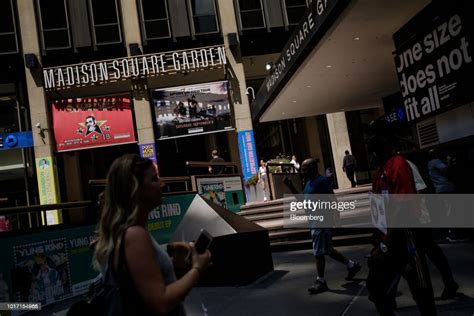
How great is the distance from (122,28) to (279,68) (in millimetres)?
13151

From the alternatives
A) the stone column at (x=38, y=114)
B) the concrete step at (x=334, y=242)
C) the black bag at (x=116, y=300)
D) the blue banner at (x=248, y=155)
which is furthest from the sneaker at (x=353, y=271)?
the stone column at (x=38, y=114)

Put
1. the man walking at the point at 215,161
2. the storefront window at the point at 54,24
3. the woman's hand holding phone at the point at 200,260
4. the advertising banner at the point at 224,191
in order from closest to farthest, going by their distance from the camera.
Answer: the woman's hand holding phone at the point at 200,260 → the advertising banner at the point at 224,191 → the man walking at the point at 215,161 → the storefront window at the point at 54,24

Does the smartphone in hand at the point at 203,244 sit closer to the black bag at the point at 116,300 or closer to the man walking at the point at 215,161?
the black bag at the point at 116,300

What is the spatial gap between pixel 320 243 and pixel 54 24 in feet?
69.4

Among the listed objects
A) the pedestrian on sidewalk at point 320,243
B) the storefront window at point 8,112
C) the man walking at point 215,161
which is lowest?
the pedestrian on sidewalk at point 320,243

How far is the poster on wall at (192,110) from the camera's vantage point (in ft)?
71.3

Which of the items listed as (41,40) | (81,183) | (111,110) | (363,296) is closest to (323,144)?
(111,110)

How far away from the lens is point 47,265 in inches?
246

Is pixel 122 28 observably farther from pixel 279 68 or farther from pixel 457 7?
pixel 457 7

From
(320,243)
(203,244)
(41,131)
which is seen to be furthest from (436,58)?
(41,131)

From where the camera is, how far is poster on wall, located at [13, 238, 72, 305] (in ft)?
18.9

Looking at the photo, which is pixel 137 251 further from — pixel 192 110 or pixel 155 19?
pixel 155 19

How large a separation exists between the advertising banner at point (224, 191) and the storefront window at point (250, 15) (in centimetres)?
1101

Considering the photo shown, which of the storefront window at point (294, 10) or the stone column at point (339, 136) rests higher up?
the storefront window at point (294, 10)
